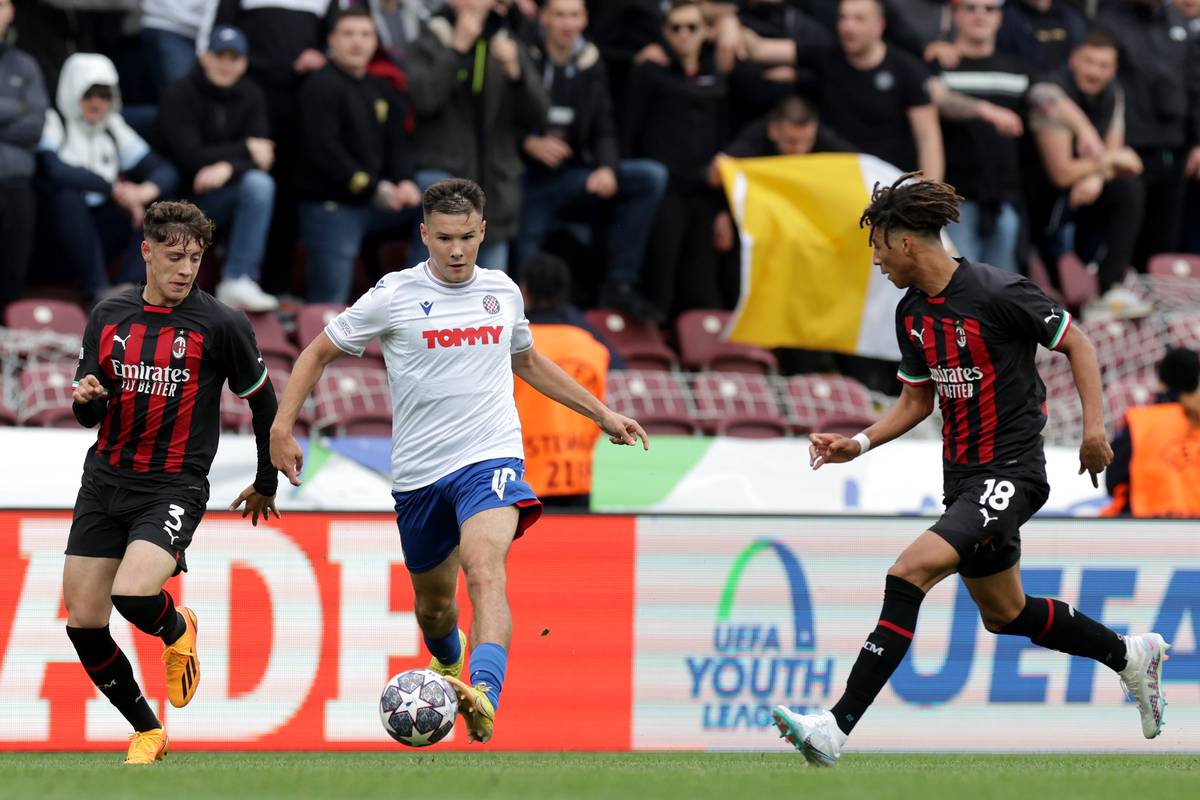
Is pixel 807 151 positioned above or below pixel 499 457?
above

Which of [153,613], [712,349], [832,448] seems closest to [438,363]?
[153,613]

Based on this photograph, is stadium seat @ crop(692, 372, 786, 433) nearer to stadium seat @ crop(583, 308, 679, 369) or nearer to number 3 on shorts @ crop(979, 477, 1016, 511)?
stadium seat @ crop(583, 308, 679, 369)

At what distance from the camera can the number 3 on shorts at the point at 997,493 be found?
23.7 feet

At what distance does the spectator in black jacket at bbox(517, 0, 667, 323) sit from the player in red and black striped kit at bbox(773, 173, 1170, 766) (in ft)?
20.4

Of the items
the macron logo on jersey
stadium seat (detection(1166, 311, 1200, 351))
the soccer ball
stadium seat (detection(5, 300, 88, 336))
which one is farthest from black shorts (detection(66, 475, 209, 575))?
stadium seat (detection(1166, 311, 1200, 351))

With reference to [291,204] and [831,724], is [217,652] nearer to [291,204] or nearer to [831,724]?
[831,724]

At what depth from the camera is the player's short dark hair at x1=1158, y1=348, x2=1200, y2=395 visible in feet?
34.0

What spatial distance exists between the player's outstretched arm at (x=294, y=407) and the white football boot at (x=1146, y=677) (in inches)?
143

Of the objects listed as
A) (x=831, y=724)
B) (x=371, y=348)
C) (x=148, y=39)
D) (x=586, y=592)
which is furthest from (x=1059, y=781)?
(x=148, y=39)

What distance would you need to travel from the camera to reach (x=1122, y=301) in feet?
48.0

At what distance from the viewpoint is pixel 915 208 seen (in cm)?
722

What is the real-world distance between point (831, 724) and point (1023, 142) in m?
9.27

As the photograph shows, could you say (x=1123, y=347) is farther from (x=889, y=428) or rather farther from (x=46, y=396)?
(x=46, y=396)

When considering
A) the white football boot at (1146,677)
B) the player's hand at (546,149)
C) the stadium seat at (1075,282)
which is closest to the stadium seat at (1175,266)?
the stadium seat at (1075,282)
